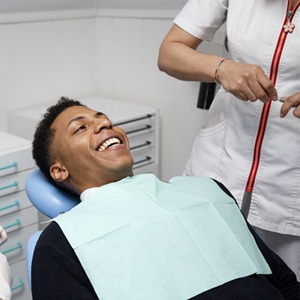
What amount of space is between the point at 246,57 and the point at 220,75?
0.43 ft

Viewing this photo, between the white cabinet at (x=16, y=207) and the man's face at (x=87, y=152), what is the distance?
0.52m

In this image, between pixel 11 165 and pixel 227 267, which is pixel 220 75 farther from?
pixel 11 165

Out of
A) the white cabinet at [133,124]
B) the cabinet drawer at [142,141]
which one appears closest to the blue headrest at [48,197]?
the white cabinet at [133,124]

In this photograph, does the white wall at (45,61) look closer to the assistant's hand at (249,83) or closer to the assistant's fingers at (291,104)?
the assistant's hand at (249,83)

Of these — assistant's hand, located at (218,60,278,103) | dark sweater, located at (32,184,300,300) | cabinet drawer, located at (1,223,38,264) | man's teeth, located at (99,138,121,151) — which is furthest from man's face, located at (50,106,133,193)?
cabinet drawer, located at (1,223,38,264)

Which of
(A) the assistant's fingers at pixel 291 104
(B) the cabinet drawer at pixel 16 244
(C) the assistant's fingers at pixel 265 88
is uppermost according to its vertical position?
(C) the assistant's fingers at pixel 265 88

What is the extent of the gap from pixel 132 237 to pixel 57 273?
19 cm

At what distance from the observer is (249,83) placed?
1.31m

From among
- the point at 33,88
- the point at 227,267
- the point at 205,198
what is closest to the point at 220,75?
the point at 205,198

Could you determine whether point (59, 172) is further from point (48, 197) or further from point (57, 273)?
point (57, 273)

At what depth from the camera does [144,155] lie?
Result: 2.62 m

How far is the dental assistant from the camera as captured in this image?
4.55ft

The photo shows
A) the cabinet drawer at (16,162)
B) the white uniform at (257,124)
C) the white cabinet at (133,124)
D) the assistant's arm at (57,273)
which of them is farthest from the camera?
the white cabinet at (133,124)

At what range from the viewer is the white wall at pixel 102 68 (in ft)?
8.20
